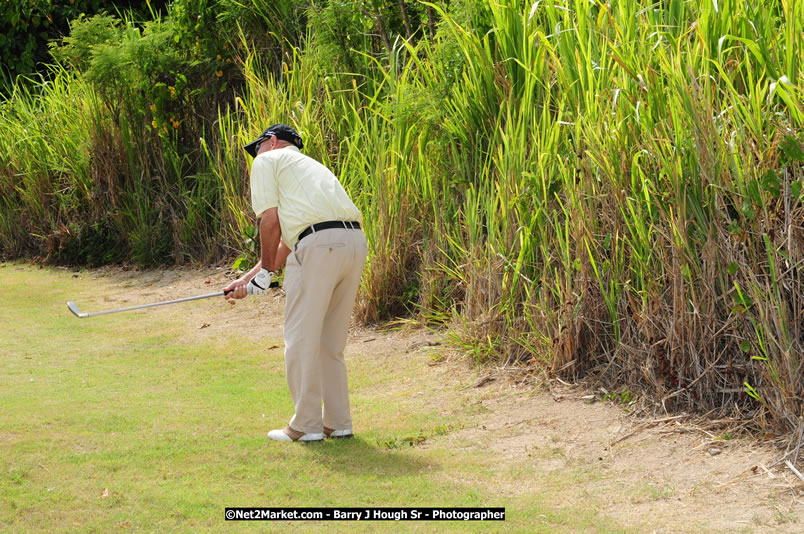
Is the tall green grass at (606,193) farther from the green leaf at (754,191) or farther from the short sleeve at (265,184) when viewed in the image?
the short sleeve at (265,184)

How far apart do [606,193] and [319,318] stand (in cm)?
187

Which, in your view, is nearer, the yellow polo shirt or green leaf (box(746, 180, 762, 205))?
green leaf (box(746, 180, 762, 205))

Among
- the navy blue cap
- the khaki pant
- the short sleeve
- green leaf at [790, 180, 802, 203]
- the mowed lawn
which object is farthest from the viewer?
the navy blue cap

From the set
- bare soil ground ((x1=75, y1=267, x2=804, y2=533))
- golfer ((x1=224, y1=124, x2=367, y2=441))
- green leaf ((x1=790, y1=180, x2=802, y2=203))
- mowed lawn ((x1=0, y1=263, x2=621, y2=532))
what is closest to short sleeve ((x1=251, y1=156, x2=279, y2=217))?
golfer ((x1=224, y1=124, x2=367, y2=441))

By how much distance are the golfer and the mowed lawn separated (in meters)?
0.24

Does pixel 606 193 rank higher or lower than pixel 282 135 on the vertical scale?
lower

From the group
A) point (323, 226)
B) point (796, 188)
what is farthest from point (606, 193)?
point (323, 226)

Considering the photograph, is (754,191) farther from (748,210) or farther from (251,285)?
(251,285)

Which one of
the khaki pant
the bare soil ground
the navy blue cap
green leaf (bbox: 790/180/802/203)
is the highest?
the navy blue cap

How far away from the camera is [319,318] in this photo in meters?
5.45

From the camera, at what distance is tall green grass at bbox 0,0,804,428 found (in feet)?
16.5

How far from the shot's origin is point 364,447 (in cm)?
560

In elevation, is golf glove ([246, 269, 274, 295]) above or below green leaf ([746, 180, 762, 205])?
below

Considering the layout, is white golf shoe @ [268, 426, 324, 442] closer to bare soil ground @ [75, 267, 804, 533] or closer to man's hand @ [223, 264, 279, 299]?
bare soil ground @ [75, 267, 804, 533]
